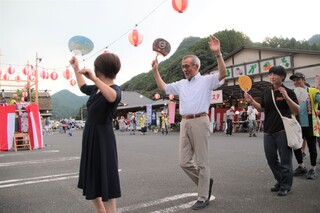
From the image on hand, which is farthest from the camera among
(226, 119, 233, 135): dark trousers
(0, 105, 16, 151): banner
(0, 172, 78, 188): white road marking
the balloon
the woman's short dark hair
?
(226, 119, 233, 135): dark trousers

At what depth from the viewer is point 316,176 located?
15.9 ft

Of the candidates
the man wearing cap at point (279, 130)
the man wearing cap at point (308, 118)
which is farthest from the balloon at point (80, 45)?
the man wearing cap at point (308, 118)

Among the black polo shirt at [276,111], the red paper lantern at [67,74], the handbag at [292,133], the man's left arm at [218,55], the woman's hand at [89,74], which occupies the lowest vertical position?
the handbag at [292,133]

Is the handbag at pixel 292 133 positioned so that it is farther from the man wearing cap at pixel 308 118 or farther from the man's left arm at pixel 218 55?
the man wearing cap at pixel 308 118

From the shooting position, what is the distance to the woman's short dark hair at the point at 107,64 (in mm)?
2361

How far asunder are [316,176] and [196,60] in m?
3.14

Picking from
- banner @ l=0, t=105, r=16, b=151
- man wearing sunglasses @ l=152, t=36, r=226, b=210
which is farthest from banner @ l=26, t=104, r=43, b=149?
man wearing sunglasses @ l=152, t=36, r=226, b=210

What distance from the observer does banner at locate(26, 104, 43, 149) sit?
11.2 metres

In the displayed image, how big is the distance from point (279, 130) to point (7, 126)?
33.1 ft

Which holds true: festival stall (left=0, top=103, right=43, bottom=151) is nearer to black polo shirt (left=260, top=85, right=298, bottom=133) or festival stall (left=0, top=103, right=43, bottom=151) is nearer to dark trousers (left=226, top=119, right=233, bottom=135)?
black polo shirt (left=260, top=85, right=298, bottom=133)

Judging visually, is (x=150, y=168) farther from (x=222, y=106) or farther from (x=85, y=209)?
(x=222, y=106)

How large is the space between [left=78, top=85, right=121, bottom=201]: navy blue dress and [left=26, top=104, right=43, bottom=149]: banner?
9.95m

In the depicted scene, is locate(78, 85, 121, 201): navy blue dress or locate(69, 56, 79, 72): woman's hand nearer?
locate(78, 85, 121, 201): navy blue dress

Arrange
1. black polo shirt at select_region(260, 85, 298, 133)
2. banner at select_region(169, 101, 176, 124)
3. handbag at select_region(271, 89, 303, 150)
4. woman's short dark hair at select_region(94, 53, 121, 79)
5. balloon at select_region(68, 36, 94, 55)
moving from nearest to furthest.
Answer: woman's short dark hair at select_region(94, 53, 121, 79), balloon at select_region(68, 36, 94, 55), handbag at select_region(271, 89, 303, 150), black polo shirt at select_region(260, 85, 298, 133), banner at select_region(169, 101, 176, 124)
